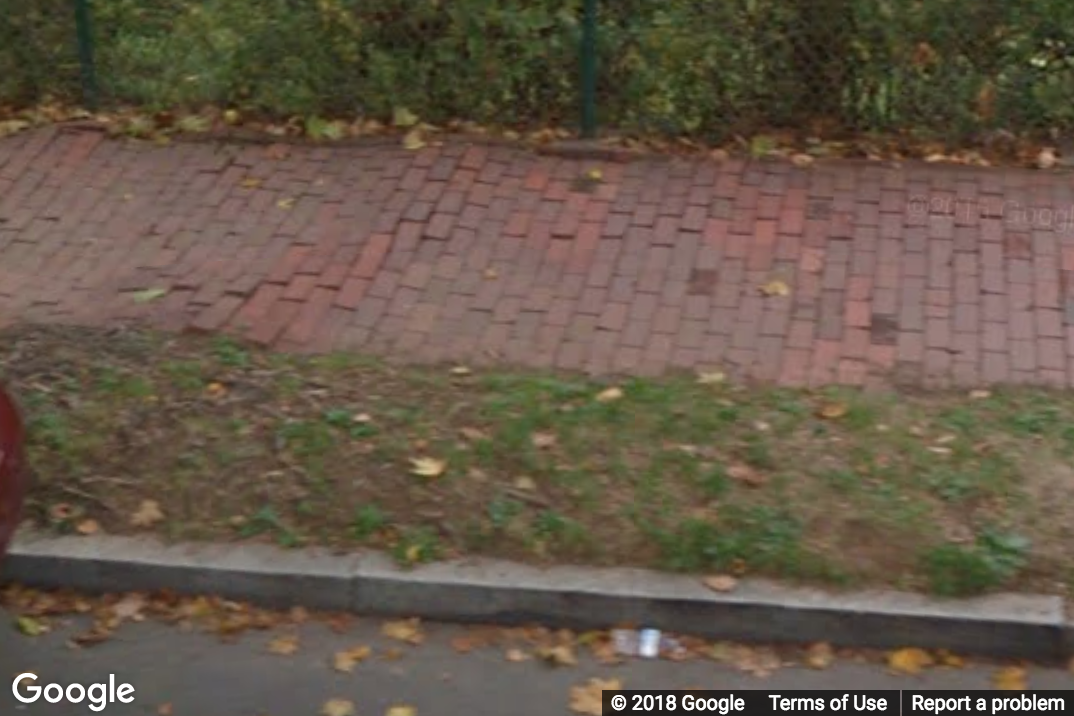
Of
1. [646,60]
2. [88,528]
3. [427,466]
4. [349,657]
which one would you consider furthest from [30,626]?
[646,60]

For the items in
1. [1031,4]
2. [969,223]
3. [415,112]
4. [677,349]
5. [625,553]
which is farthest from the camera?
[415,112]

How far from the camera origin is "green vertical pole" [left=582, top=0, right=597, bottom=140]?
7.83 metres

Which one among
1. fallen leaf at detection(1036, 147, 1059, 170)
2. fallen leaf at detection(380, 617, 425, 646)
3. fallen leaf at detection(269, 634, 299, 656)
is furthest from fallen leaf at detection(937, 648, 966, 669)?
fallen leaf at detection(1036, 147, 1059, 170)

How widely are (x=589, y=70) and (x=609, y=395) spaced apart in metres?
2.52

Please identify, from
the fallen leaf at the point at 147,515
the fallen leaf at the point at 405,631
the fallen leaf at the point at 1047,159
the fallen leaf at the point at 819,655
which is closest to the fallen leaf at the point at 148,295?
the fallen leaf at the point at 147,515

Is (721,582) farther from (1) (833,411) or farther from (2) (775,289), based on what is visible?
(2) (775,289)

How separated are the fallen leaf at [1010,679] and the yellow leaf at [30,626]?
2881mm

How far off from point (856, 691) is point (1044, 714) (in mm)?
521

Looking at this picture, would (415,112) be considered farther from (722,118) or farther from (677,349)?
(677,349)

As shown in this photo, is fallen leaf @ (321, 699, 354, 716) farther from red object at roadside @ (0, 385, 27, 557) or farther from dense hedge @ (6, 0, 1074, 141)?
dense hedge @ (6, 0, 1074, 141)

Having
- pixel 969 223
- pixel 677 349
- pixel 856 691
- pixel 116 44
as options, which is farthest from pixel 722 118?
pixel 856 691

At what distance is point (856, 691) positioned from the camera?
487cm

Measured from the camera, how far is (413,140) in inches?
314

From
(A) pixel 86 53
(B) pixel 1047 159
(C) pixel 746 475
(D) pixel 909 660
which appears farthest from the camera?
(A) pixel 86 53
